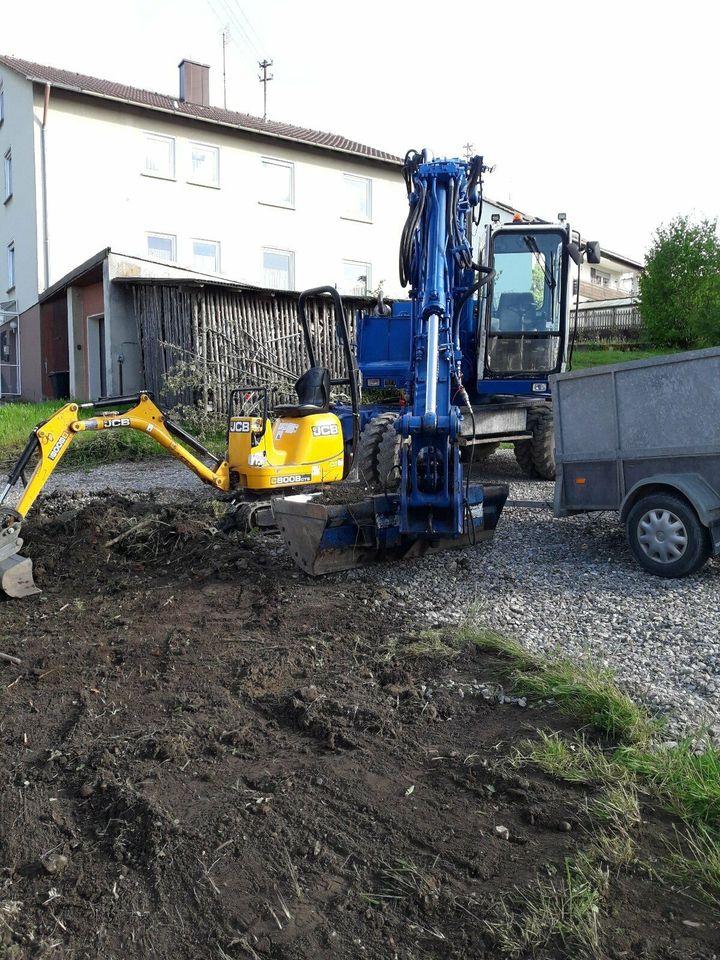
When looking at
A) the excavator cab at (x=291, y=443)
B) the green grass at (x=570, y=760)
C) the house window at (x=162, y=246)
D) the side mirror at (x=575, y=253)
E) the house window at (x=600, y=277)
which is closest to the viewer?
the green grass at (x=570, y=760)

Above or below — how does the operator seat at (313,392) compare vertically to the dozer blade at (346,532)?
above

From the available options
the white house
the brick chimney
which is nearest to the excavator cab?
the white house

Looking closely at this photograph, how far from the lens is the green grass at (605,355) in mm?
25828

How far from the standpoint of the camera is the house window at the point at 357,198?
2856 cm

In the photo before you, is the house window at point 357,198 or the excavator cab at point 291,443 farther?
the house window at point 357,198

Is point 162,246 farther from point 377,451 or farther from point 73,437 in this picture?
point 73,437

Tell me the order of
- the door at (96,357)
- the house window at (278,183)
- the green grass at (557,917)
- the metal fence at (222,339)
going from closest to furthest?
the green grass at (557,917) < the metal fence at (222,339) < the door at (96,357) < the house window at (278,183)

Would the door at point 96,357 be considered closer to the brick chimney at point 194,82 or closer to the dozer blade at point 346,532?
the brick chimney at point 194,82

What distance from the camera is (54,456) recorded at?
688 centimetres

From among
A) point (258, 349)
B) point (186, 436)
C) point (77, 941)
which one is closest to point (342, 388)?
point (258, 349)

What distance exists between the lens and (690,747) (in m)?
3.64

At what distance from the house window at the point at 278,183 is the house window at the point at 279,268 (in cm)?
155

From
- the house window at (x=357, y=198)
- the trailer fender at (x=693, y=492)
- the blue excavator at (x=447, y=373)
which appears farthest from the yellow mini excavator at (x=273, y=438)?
the house window at (x=357, y=198)

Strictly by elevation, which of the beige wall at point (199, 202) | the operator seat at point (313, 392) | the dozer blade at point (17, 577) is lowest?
the dozer blade at point (17, 577)
